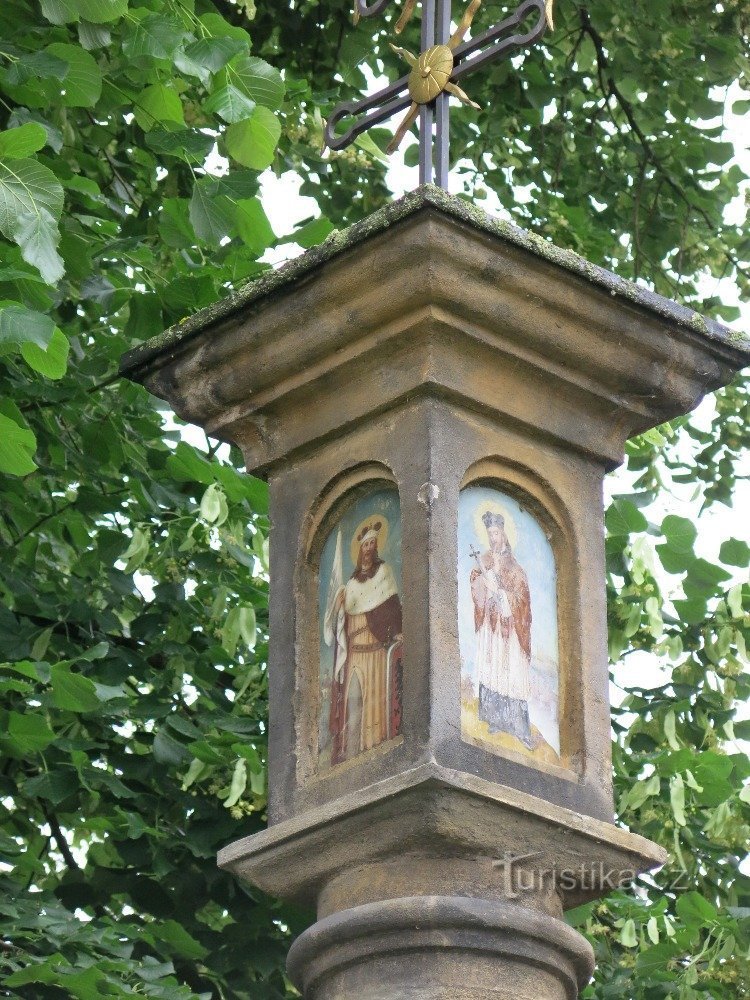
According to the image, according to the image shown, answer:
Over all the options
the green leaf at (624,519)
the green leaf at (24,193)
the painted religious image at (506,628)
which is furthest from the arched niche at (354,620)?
the green leaf at (624,519)

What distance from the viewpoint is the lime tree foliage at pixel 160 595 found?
454 cm

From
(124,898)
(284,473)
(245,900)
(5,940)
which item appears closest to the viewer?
(284,473)

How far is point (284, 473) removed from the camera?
391 centimetres

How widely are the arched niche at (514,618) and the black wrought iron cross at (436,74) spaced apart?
650mm

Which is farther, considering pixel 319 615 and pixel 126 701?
pixel 126 701

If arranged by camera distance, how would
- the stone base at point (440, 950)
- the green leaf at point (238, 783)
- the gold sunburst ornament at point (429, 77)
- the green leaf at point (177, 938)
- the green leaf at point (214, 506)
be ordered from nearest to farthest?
the stone base at point (440, 950), the gold sunburst ornament at point (429, 77), the green leaf at point (238, 783), the green leaf at point (214, 506), the green leaf at point (177, 938)

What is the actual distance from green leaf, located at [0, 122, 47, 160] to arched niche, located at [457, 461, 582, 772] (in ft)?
3.90

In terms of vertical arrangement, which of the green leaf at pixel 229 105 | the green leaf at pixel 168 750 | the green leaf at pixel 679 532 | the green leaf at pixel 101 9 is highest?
the green leaf at pixel 101 9

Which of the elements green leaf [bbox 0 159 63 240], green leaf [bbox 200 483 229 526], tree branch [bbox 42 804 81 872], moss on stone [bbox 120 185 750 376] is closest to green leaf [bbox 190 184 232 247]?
green leaf [bbox 200 483 229 526]

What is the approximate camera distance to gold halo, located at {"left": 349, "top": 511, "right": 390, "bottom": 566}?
12.0ft

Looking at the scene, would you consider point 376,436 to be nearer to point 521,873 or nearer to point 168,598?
point 521,873

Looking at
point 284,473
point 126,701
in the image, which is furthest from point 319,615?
point 126,701

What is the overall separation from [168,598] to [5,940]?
114 cm

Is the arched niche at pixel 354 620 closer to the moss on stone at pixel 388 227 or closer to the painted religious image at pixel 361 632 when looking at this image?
the painted religious image at pixel 361 632
